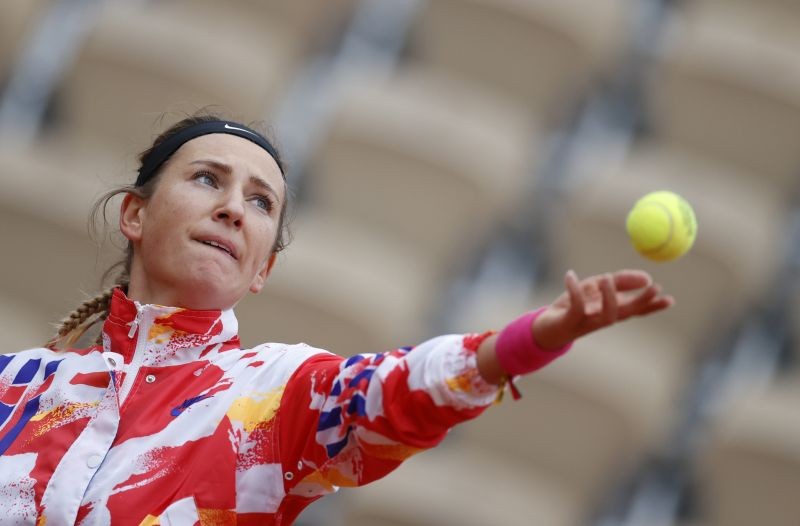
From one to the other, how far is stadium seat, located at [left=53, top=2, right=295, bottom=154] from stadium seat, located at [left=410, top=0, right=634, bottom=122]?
5.80 feet

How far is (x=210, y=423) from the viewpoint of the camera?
223 cm

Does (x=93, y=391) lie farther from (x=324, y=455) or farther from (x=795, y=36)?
(x=795, y=36)

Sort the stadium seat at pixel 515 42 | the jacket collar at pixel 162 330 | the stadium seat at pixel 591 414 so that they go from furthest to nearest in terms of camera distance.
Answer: the stadium seat at pixel 515 42 < the stadium seat at pixel 591 414 < the jacket collar at pixel 162 330

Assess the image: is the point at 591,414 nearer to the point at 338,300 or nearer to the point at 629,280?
the point at 338,300

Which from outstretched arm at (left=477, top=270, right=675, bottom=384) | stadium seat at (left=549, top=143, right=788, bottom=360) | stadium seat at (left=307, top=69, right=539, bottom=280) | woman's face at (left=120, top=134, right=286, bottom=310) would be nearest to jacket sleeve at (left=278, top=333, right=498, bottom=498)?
outstretched arm at (left=477, top=270, right=675, bottom=384)

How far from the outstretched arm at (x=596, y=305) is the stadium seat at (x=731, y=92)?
10.5m

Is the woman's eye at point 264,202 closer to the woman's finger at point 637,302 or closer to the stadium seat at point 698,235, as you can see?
the woman's finger at point 637,302

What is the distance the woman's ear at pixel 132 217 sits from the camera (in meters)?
2.65

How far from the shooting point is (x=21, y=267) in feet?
33.7

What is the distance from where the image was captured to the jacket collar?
2.37 metres

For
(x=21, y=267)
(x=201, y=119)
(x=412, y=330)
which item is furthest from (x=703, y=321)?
(x=201, y=119)

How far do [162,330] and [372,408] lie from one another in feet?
1.65

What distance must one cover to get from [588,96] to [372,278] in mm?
2912

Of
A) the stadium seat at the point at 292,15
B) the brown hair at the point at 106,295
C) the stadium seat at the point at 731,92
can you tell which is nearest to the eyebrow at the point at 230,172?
the brown hair at the point at 106,295
